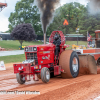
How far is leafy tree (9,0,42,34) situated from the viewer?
44.3m

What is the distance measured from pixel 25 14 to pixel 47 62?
39541mm

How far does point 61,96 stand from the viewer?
5059mm

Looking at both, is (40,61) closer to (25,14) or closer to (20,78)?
(20,78)

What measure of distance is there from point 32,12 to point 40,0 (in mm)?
35595

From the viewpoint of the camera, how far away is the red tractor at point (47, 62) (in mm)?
6414

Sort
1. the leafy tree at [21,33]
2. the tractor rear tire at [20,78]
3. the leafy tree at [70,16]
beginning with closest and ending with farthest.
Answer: the tractor rear tire at [20,78] → the leafy tree at [21,33] → the leafy tree at [70,16]

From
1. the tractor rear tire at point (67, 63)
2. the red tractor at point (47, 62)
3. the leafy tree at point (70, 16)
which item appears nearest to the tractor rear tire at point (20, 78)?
the red tractor at point (47, 62)

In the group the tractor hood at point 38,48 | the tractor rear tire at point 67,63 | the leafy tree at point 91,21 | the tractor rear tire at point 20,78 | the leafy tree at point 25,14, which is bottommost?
the tractor rear tire at point 20,78

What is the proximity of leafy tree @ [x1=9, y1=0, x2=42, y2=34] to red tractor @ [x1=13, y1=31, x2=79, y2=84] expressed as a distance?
3773 centimetres

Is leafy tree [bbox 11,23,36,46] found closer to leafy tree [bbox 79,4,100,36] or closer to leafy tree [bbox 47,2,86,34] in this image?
leafy tree [bbox 47,2,86,34]

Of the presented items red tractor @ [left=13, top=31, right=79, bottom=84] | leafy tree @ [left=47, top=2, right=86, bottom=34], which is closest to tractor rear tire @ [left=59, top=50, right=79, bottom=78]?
red tractor @ [left=13, top=31, right=79, bottom=84]

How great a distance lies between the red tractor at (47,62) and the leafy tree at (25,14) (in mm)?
37730

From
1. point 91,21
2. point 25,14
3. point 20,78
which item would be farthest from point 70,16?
→ point 20,78

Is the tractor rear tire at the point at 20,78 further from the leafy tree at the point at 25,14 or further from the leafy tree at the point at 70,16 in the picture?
the leafy tree at the point at 25,14
